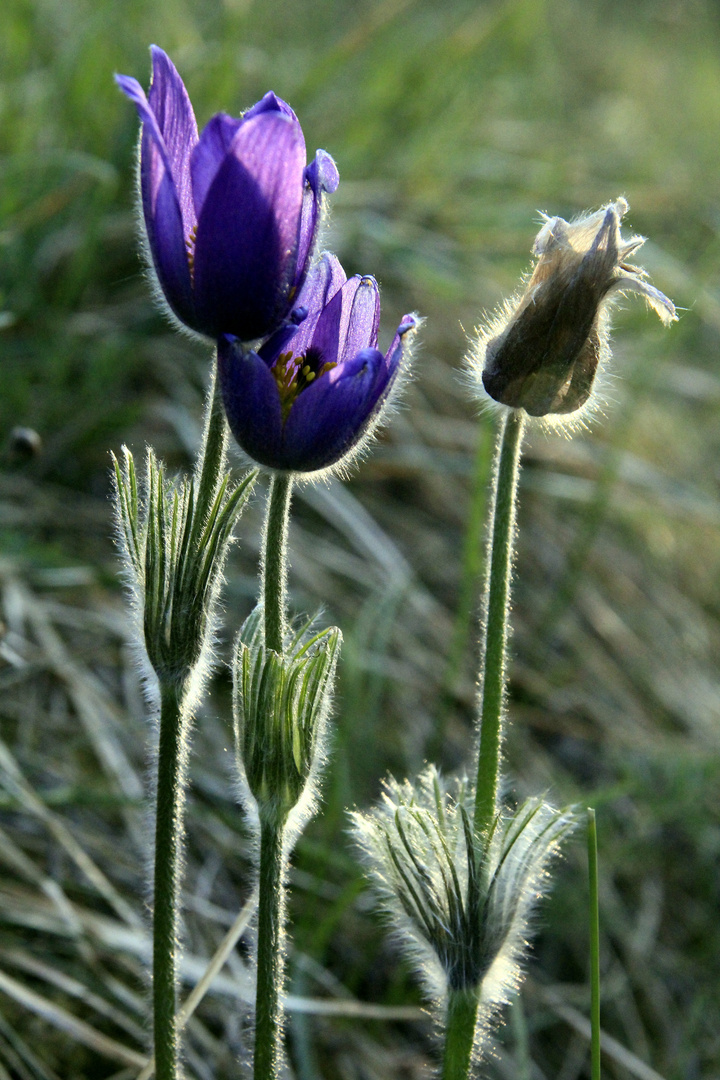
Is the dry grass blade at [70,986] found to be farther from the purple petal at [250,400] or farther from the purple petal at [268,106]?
the purple petal at [268,106]

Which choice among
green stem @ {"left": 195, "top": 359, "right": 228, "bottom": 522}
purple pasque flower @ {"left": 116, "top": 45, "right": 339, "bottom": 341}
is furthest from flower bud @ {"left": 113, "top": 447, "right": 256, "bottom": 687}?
purple pasque flower @ {"left": 116, "top": 45, "right": 339, "bottom": 341}

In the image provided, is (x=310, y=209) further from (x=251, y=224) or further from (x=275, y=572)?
(x=275, y=572)

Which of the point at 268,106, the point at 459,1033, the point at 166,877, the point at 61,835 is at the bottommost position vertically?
the point at 459,1033

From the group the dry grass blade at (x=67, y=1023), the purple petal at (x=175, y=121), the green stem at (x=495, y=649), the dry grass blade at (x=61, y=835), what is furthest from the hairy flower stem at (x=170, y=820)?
the dry grass blade at (x=61, y=835)

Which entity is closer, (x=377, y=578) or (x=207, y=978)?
(x=207, y=978)

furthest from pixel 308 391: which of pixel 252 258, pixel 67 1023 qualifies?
pixel 67 1023

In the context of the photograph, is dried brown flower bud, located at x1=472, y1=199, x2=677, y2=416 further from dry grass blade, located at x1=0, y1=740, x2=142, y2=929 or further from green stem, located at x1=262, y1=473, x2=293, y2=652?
dry grass blade, located at x1=0, y1=740, x2=142, y2=929
